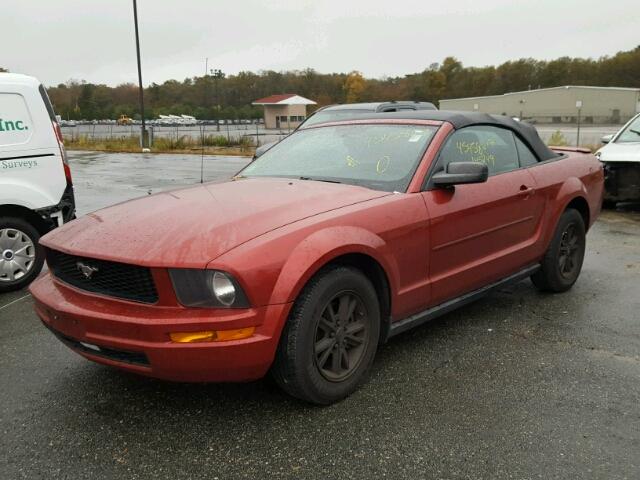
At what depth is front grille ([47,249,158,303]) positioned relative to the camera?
269 centimetres

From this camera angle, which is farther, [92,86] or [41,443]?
[92,86]

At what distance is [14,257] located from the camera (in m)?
5.43

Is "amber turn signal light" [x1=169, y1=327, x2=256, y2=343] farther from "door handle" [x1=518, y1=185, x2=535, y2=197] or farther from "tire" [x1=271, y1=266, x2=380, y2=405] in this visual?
"door handle" [x1=518, y1=185, x2=535, y2=197]

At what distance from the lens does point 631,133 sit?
383 inches

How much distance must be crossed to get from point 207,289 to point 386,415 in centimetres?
114

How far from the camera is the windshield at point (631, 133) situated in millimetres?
9562

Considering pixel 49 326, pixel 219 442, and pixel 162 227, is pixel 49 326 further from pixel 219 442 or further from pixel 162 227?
pixel 219 442

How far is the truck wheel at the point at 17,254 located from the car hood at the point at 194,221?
8.04 feet

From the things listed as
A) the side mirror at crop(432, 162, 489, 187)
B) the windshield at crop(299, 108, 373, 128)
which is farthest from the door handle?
the windshield at crop(299, 108, 373, 128)

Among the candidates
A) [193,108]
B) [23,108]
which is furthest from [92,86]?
[23,108]

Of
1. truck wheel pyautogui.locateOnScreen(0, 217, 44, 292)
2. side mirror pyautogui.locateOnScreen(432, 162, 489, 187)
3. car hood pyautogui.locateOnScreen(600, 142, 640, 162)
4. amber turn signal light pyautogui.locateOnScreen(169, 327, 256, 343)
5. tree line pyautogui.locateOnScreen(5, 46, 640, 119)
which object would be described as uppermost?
tree line pyautogui.locateOnScreen(5, 46, 640, 119)

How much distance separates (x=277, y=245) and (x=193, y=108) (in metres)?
89.6

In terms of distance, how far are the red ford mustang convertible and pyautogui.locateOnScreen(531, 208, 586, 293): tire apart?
25cm

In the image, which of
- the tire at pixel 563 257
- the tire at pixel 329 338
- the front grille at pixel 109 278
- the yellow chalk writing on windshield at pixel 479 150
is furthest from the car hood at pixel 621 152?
the front grille at pixel 109 278
